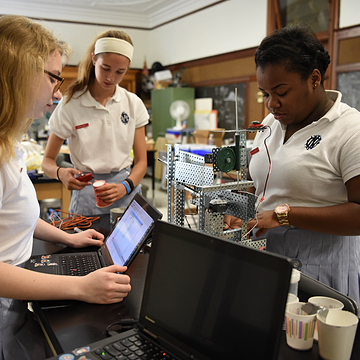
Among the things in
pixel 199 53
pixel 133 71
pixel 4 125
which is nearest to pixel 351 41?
pixel 199 53

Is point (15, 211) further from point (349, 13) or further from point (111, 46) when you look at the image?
point (349, 13)

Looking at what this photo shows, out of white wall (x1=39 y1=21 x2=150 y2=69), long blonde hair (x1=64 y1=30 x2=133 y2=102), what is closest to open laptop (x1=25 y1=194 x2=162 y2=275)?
long blonde hair (x1=64 y1=30 x2=133 y2=102)

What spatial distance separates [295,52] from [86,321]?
1.12 metres

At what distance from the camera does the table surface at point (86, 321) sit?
2.74 ft

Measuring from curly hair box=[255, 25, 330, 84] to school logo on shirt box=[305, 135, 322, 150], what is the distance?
0.22 meters

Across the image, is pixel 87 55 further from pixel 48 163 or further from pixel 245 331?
pixel 245 331

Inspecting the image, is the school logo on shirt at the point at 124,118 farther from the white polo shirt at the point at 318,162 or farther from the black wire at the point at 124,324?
the black wire at the point at 124,324

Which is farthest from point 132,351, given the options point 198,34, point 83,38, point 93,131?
point 83,38

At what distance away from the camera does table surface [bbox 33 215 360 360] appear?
2.74ft

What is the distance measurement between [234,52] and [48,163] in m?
4.47

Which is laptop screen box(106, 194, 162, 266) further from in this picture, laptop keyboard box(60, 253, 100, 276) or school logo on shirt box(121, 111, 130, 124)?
school logo on shirt box(121, 111, 130, 124)

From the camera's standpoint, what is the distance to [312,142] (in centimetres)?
140

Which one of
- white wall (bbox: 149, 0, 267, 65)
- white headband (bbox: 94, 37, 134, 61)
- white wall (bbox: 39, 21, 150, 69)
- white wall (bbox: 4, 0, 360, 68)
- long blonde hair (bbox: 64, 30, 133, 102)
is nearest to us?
white headband (bbox: 94, 37, 134, 61)

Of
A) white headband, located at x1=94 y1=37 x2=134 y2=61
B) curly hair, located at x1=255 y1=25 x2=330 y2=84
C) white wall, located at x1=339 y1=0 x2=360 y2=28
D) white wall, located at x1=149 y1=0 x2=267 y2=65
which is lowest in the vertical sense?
curly hair, located at x1=255 y1=25 x2=330 y2=84
